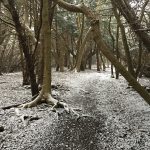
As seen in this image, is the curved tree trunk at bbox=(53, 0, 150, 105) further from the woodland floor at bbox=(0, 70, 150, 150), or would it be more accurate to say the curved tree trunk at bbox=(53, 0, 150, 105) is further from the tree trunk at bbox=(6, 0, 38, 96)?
the tree trunk at bbox=(6, 0, 38, 96)

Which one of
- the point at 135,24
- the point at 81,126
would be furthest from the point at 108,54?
the point at 81,126

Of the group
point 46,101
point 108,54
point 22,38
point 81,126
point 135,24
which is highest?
point 135,24

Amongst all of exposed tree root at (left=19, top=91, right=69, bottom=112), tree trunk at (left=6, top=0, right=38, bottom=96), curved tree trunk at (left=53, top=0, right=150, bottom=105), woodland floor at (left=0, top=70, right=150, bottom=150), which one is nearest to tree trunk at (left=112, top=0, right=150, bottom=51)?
curved tree trunk at (left=53, top=0, right=150, bottom=105)

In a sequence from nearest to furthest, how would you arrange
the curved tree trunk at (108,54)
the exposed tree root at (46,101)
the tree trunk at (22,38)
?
the curved tree trunk at (108,54) → the exposed tree root at (46,101) → the tree trunk at (22,38)

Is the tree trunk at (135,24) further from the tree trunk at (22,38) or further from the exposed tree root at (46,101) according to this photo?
the tree trunk at (22,38)

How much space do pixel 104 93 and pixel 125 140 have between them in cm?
436

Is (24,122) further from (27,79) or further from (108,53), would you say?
(27,79)

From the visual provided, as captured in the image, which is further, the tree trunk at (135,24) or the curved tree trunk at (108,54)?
the tree trunk at (135,24)

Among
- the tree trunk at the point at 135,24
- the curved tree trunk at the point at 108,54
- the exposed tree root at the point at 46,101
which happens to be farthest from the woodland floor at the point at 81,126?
the tree trunk at the point at 135,24

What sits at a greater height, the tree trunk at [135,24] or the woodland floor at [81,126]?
the tree trunk at [135,24]

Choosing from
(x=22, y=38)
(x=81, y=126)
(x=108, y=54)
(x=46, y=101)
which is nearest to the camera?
(x=108, y=54)

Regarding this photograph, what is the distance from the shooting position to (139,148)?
5.17 metres

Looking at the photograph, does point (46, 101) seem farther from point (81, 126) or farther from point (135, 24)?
point (135, 24)

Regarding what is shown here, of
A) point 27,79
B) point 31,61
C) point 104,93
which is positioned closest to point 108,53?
point 31,61
